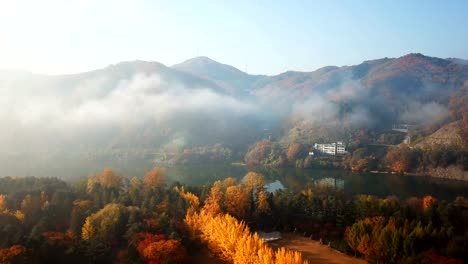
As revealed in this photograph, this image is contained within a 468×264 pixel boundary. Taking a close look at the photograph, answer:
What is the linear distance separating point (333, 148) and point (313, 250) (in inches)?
1771

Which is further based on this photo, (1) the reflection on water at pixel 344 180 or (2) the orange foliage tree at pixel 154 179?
(1) the reflection on water at pixel 344 180

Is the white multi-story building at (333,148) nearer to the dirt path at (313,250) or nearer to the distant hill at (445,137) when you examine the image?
the distant hill at (445,137)

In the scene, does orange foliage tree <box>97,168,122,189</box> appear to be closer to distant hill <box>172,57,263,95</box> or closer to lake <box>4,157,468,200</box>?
lake <box>4,157,468,200</box>

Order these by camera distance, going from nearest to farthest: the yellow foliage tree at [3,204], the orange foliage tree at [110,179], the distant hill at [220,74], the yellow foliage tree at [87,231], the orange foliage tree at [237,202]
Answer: the yellow foliage tree at [87,231]
the yellow foliage tree at [3,204]
the orange foliage tree at [237,202]
the orange foliage tree at [110,179]
the distant hill at [220,74]

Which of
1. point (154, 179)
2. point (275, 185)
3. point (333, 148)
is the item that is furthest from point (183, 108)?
point (154, 179)

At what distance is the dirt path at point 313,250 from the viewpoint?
18.6 m

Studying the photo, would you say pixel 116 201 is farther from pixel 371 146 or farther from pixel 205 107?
pixel 205 107

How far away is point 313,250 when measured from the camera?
65.7 feet

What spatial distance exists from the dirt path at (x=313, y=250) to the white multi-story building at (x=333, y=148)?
41529 mm

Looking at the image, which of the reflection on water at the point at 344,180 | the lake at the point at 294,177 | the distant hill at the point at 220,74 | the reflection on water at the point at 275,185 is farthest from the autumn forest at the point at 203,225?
the distant hill at the point at 220,74

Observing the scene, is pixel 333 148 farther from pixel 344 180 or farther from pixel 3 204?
pixel 3 204

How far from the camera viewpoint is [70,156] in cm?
6781

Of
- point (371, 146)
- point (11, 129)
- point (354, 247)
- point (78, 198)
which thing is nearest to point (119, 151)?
point (11, 129)

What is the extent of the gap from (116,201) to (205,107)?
8039 centimetres
